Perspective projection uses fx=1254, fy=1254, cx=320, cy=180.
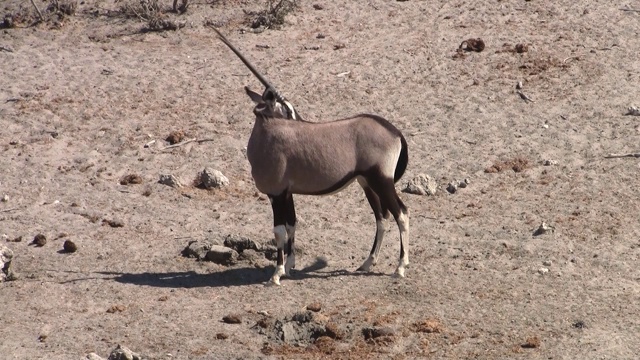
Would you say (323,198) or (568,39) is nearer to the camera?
(323,198)

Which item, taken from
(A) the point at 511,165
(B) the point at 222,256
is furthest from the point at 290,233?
(A) the point at 511,165

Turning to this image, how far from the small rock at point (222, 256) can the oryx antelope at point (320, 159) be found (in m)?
0.58

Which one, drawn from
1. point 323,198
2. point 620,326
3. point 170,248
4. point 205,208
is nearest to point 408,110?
point 323,198

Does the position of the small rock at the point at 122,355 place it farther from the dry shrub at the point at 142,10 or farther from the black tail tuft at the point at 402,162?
the dry shrub at the point at 142,10

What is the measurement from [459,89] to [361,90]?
1363mm

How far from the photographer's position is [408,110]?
16984 millimetres

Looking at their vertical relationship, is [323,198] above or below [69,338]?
below

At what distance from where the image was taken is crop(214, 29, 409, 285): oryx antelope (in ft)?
41.2

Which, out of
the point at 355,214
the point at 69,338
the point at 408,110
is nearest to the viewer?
the point at 69,338

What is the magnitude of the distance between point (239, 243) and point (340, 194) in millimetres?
2184

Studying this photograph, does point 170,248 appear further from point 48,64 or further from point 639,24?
point 639,24

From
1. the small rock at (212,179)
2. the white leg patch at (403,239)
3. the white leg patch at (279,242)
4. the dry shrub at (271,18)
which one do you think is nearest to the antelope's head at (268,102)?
the white leg patch at (279,242)

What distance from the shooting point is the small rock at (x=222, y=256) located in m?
13.0

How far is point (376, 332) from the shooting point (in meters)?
11.1
